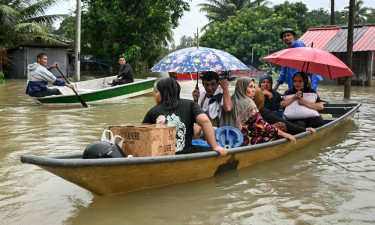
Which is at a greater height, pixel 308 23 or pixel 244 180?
pixel 308 23

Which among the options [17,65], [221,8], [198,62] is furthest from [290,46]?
A: [221,8]

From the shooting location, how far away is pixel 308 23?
34.4 meters

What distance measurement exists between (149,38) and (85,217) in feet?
71.9

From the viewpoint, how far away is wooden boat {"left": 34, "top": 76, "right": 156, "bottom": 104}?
11023mm

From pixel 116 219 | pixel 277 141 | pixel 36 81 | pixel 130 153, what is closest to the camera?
pixel 116 219

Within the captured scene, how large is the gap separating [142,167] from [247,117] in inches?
71.1

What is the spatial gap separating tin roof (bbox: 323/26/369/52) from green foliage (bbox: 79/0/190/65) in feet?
28.0

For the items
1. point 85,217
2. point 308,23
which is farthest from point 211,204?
point 308,23

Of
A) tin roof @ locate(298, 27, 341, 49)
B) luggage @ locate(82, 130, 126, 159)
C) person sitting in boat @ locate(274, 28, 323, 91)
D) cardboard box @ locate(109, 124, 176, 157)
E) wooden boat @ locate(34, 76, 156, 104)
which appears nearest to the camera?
luggage @ locate(82, 130, 126, 159)

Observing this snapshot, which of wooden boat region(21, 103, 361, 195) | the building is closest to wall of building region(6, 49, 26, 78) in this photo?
the building

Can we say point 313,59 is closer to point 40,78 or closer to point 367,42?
point 40,78

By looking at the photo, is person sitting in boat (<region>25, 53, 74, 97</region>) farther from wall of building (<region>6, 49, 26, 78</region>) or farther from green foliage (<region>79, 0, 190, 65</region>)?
wall of building (<region>6, 49, 26, 78</region>)

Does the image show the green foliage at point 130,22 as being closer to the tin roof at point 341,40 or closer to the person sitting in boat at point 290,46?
the tin roof at point 341,40

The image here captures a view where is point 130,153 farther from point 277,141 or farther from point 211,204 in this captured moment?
point 277,141
